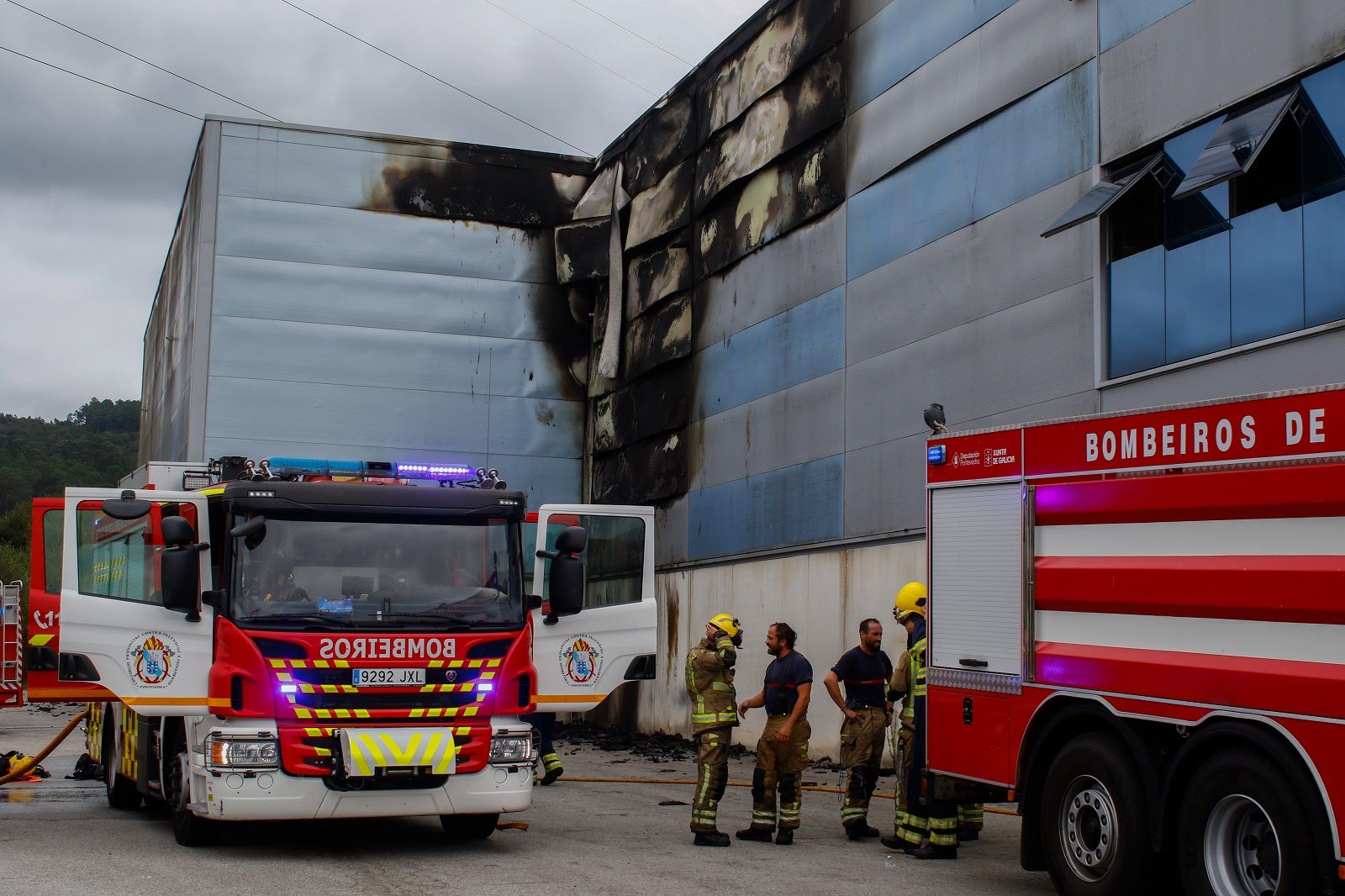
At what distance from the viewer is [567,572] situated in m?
10.8

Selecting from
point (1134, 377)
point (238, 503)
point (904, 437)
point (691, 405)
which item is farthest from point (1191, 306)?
point (691, 405)

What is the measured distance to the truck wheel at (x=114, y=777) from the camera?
13.0 m

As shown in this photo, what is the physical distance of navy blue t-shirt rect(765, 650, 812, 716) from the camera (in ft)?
36.6

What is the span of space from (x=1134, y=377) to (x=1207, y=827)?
674 cm

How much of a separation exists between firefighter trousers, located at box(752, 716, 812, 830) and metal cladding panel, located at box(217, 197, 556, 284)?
18.2m

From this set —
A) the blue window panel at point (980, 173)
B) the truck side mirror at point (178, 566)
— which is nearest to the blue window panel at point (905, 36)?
the blue window panel at point (980, 173)

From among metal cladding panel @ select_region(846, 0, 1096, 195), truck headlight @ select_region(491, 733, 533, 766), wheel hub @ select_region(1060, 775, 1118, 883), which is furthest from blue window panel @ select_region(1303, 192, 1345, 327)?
truck headlight @ select_region(491, 733, 533, 766)

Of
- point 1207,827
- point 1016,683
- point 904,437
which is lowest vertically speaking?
point 1207,827

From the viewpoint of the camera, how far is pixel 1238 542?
7371mm

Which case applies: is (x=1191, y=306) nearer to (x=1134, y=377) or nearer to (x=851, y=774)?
(x=1134, y=377)

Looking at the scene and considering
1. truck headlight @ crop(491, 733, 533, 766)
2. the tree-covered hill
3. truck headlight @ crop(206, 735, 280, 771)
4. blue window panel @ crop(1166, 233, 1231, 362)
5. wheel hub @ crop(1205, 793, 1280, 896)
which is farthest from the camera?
the tree-covered hill

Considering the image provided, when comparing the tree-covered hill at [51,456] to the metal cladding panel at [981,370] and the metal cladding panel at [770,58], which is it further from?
the metal cladding panel at [981,370]

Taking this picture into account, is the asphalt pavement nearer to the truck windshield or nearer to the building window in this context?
the truck windshield

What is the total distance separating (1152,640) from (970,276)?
28.9ft
